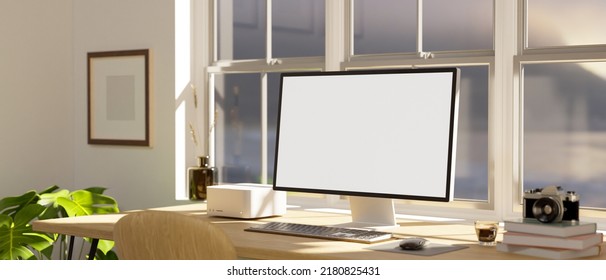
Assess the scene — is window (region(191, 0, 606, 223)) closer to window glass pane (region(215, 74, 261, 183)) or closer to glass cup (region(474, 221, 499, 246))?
window glass pane (region(215, 74, 261, 183))

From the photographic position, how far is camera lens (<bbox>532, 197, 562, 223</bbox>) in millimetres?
2508

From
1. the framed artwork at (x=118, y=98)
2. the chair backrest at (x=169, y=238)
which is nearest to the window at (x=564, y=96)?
the chair backrest at (x=169, y=238)

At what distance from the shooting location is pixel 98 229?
300 cm

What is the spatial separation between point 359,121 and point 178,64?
1.38 m

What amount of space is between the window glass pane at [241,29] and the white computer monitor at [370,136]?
951 mm

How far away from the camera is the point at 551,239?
2.46 m

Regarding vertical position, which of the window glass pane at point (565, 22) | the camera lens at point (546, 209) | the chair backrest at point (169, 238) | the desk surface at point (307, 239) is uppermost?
the window glass pane at point (565, 22)

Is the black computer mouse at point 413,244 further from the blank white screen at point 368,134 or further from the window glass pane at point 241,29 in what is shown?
the window glass pane at point 241,29

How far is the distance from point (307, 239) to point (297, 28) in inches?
57.6

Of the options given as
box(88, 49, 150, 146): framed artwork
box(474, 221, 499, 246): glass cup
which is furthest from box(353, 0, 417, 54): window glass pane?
box(474, 221, 499, 246): glass cup

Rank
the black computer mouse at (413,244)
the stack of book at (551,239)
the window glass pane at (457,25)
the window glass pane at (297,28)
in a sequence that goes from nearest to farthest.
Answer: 1. the stack of book at (551,239)
2. the black computer mouse at (413,244)
3. the window glass pane at (457,25)
4. the window glass pane at (297,28)

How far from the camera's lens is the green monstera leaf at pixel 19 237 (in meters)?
3.94

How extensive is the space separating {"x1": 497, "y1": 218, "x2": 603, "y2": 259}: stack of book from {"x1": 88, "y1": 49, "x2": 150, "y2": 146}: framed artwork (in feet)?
7.16

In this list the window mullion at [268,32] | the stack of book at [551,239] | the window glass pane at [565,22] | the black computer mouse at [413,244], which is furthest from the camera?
the window mullion at [268,32]
